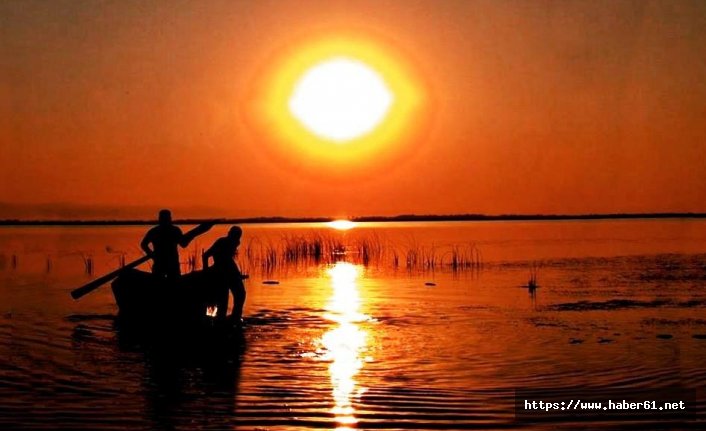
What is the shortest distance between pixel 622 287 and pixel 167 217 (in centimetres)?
1514

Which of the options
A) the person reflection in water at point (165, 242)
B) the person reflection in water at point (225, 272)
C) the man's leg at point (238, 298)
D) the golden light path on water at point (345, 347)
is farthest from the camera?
the person reflection in water at point (165, 242)

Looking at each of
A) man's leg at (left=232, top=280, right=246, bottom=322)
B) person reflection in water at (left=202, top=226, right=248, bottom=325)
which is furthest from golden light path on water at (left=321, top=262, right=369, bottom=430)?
person reflection in water at (left=202, top=226, right=248, bottom=325)

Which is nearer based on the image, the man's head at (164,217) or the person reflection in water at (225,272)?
the person reflection in water at (225,272)

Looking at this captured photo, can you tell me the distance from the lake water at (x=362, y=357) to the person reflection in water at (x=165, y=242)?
5.34 ft

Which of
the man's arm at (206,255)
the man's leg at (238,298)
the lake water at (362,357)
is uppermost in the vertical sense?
the man's arm at (206,255)

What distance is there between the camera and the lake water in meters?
9.33

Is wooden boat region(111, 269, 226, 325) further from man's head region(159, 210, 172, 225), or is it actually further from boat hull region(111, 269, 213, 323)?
man's head region(159, 210, 172, 225)

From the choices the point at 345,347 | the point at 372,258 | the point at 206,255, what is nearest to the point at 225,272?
the point at 206,255

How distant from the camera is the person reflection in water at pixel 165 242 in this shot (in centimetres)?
1764

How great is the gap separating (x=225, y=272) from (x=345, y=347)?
12.5ft

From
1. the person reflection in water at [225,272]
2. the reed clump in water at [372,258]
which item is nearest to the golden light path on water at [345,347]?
the person reflection in water at [225,272]

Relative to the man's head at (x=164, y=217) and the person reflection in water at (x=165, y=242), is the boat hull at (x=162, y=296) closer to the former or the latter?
the person reflection in water at (x=165, y=242)

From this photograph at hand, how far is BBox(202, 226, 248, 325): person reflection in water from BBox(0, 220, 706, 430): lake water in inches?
27.2

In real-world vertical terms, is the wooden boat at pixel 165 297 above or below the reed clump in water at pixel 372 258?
below
